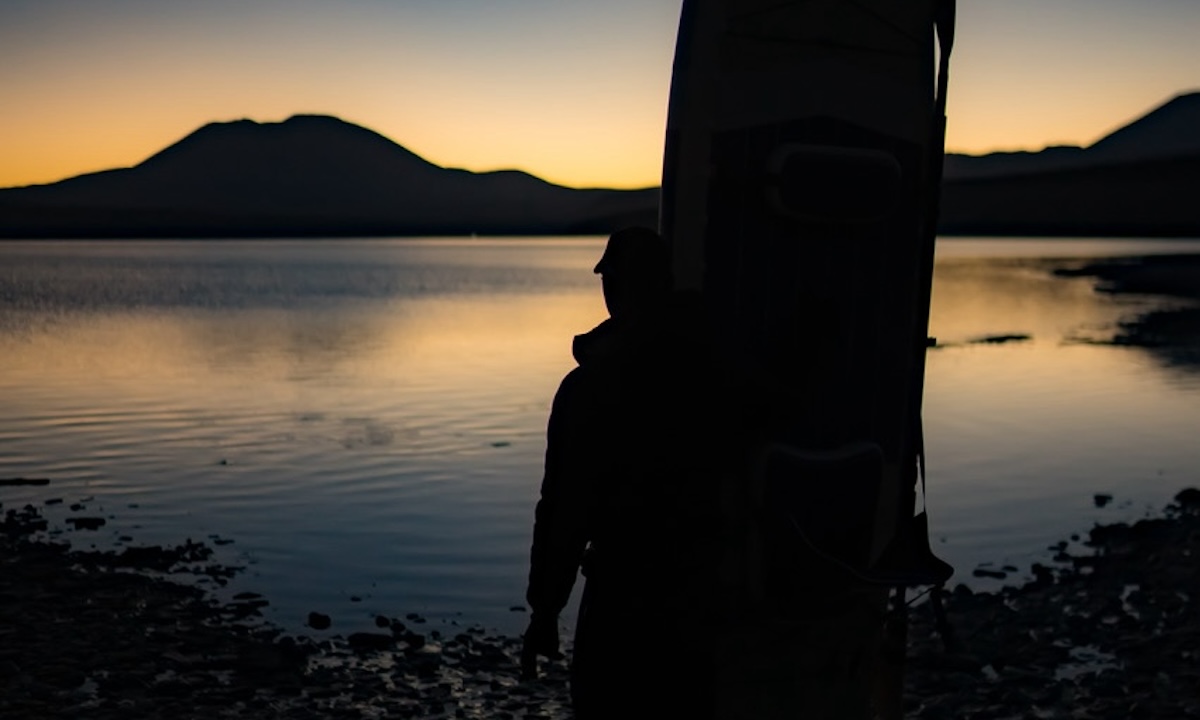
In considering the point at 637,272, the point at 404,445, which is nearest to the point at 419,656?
the point at 637,272

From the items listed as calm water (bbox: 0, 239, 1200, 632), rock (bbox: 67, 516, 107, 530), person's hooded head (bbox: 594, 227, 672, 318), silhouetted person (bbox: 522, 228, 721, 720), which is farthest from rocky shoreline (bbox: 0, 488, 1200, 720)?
person's hooded head (bbox: 594, 227, 672, 318)

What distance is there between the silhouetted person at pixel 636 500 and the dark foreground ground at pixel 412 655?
418 centimetres

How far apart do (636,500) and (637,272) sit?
2.42 feet

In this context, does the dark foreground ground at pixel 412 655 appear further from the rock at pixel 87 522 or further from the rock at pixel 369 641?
the rock at pixel 87 522

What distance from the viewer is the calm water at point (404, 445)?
13273 millimetres

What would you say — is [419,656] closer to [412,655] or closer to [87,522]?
[412,655]

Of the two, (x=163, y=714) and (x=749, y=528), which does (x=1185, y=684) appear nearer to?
(x=749, y=528)

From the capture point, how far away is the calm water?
523 inches

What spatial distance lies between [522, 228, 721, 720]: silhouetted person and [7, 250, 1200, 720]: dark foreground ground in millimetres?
4177

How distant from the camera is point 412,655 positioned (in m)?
9.59

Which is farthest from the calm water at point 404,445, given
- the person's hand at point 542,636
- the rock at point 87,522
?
the person's hand at point 542,636

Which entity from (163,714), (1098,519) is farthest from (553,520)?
(1098,519)

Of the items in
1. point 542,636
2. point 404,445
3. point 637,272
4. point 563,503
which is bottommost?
point 404,445

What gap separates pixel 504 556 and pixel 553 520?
31.5ft
